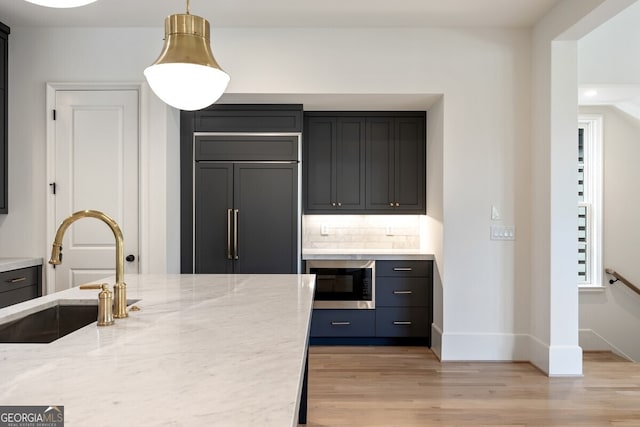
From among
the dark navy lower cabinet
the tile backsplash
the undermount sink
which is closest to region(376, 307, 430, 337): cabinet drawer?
the dark navy lower cabinet

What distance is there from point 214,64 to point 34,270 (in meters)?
2.99

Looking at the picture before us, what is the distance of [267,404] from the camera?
2.70ft

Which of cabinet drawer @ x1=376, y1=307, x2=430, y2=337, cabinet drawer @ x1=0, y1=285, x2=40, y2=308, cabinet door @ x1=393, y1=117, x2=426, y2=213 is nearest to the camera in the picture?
cabinet drawer @ x1=0, y1=285, x2=40, y2=308

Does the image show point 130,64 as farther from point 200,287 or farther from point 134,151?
point 200,287

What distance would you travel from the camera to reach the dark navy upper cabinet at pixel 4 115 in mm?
3725

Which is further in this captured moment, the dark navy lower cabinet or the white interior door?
the dark navy lower cabinet

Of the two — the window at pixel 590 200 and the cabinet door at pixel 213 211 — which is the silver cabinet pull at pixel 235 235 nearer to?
the cabinet door at pixel 213 211

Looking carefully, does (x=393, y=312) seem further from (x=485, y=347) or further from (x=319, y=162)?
(x=319, y=162)

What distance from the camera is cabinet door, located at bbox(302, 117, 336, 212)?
4.46 meters

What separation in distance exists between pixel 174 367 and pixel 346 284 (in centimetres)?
325

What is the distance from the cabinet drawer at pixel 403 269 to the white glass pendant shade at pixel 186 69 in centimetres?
279

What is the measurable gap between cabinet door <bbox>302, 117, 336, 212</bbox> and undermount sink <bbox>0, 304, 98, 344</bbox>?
288 centimetres

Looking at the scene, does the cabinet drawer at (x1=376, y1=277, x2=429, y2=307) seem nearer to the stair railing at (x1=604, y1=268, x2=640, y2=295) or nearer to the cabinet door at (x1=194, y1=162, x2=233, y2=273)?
the cabinet door at (x1=194, y1=162, x2=233, y2=273)

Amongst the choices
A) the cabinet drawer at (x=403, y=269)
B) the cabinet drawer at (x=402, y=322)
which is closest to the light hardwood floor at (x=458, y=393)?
the cabinet drawer at (x=402, y=322)
